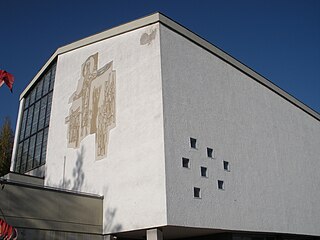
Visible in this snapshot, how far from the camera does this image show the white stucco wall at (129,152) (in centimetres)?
1606

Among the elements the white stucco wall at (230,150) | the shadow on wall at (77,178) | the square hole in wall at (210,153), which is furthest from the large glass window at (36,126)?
the square hole in wall at (210,153)

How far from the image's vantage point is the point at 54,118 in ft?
76.3

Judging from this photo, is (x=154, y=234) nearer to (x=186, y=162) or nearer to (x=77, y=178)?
(x=186, y=162)

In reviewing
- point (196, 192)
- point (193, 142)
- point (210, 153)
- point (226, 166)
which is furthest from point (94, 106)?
point (226, 166)

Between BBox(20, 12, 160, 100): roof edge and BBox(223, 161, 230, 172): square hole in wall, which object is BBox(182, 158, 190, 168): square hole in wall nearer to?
BBox(223, 161, 230, 172): square hole in wall

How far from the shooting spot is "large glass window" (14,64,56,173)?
24234 mm

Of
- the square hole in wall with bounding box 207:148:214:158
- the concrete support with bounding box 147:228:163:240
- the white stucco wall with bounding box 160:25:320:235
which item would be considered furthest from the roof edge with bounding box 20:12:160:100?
the concrete support with bounding box 147:228:163:240

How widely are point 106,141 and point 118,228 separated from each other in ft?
14.0

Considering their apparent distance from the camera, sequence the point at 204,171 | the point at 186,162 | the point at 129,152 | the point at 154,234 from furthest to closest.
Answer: the point at 129,152 → the point at 204,171 → the point at 186,162 → the point at 154,234

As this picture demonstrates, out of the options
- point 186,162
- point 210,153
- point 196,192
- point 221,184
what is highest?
point 210,153

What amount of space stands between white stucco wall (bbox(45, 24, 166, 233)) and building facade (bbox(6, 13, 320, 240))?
5cm

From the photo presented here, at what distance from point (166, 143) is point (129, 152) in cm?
221

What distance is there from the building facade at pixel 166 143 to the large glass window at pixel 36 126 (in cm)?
15

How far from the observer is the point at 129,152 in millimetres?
17422
